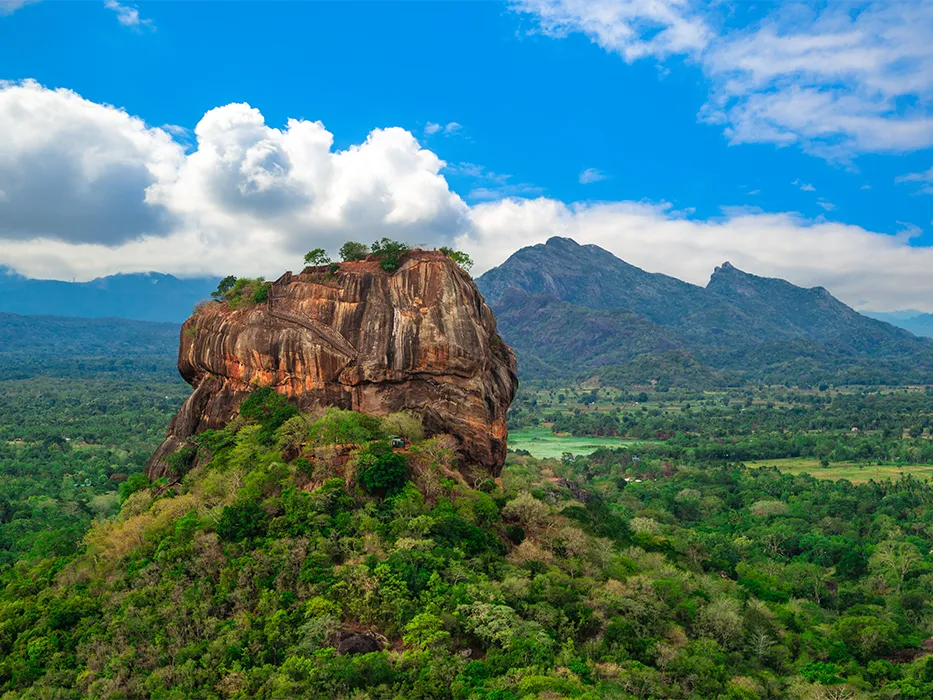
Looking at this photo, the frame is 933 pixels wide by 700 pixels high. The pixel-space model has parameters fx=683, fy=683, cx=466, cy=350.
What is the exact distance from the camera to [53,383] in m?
167

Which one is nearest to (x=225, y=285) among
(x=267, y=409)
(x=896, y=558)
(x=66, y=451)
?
(x=267, y=409)

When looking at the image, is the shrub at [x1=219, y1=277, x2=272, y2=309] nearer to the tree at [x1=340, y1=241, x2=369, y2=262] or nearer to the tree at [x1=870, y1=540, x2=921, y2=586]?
the tree at [x1=340, y1=241, x2=369, y2=262]

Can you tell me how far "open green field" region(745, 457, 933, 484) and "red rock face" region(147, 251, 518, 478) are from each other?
69.1 meters

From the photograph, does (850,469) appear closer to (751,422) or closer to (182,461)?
(751,422)

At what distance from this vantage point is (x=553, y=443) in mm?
123188

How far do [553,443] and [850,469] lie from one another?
156ft

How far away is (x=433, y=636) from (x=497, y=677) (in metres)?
2.47

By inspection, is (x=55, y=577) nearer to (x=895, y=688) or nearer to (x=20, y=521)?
(x=20, y=521)

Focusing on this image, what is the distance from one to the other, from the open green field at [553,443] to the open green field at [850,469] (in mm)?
26833

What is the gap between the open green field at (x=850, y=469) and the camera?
86312 mm

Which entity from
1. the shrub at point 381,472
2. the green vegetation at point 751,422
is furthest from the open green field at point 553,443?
the shrub at point 381,472

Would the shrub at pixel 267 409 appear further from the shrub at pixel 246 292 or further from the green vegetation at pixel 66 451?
the green vegetation at pixel 66 451

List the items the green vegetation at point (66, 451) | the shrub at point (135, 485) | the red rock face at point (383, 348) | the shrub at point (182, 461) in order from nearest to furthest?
the red rock face at point (383, 348) → the shrub at point (182, 461) → the shrub at point (135, 485) → the green vegetation at point (66, 451)

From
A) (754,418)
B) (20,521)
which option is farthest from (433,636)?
(754,418)
